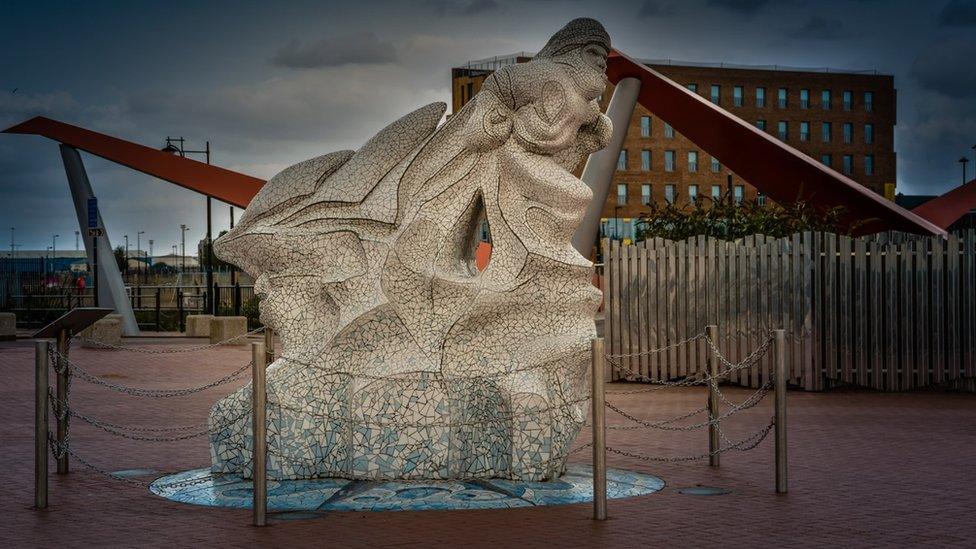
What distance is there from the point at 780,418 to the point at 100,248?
80.3 ft

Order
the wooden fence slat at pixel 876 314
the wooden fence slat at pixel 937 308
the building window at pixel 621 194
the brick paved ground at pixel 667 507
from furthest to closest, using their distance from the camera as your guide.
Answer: the building window at pixel 621 194, the wooden fence slat at pixel 876 314, the wooden fence slat at pixel 937 308, the brick paved ground at pixel 667 507

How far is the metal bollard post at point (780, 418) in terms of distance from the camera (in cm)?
1015

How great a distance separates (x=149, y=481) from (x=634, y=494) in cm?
425

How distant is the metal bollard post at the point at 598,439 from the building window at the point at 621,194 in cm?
8361

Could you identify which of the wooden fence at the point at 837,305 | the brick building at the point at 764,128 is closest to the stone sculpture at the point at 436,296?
the wooden fence at the point at 837,305

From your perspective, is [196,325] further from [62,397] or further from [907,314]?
[62,397]

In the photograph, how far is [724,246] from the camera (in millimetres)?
19469

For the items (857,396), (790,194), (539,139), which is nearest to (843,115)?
(790,194)

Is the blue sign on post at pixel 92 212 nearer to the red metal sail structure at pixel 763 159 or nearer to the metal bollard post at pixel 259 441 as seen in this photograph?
the red metal sail structure at pixel 763 159

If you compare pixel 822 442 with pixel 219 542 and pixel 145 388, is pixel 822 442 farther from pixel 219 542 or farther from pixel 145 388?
pixel 145 388

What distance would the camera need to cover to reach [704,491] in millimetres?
10242

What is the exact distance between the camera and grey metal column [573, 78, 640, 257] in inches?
894

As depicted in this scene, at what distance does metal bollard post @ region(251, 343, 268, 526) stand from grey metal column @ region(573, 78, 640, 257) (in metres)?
13.8

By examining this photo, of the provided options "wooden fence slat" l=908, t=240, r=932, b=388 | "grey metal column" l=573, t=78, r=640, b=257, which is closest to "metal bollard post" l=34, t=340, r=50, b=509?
"wooden fence slat" l=908, t=240, r=932, b=388
